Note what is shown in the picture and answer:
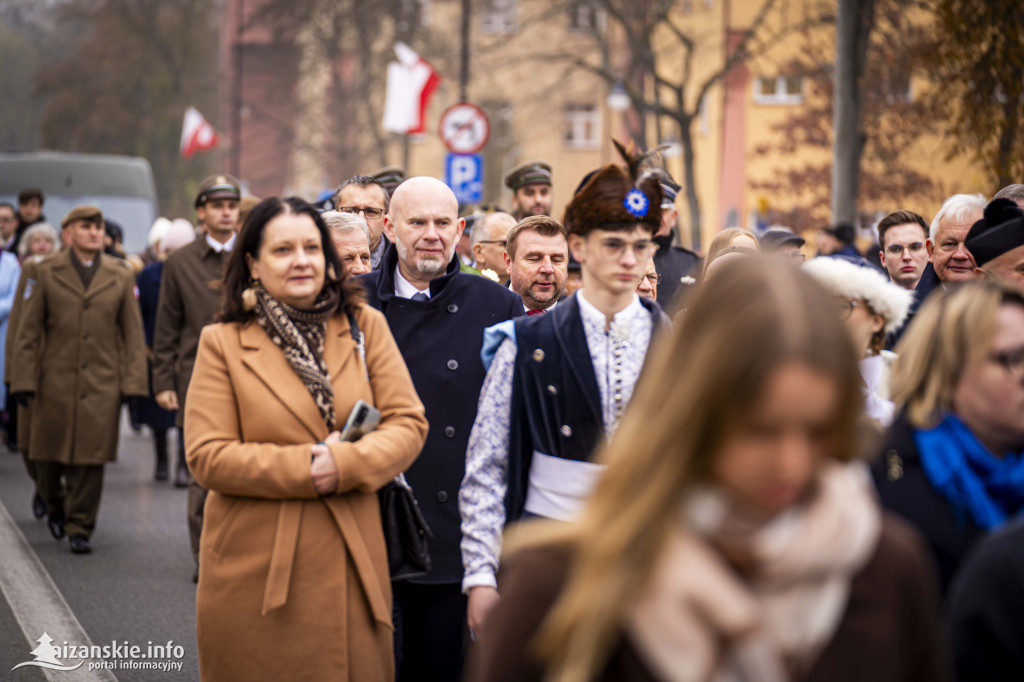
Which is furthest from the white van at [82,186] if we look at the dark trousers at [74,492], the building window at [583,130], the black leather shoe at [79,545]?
the building window at [583,130]

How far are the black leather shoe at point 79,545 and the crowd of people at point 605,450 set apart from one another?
2.64 metres

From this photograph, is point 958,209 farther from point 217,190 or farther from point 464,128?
point 464,128

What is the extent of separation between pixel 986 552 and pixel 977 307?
717 mm

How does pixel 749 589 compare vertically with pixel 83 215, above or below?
below

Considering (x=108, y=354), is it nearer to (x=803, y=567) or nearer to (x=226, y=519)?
(x=226, y=519)

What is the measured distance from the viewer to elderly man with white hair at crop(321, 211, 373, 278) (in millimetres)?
6703

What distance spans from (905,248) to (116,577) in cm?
534

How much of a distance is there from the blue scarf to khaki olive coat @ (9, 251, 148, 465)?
7674 millimetres

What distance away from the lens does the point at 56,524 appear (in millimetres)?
9844

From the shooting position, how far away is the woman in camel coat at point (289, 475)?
4211 mm

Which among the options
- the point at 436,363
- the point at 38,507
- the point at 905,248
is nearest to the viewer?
the point at 436,363

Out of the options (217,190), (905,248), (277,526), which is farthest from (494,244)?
(277,526)

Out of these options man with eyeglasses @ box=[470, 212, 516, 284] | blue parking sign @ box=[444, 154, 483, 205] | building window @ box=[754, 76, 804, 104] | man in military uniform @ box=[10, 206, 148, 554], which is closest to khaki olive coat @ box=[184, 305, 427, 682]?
man with eyeglasses @ box=[470, 212, 516, 284]

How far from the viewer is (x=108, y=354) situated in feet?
32.8
